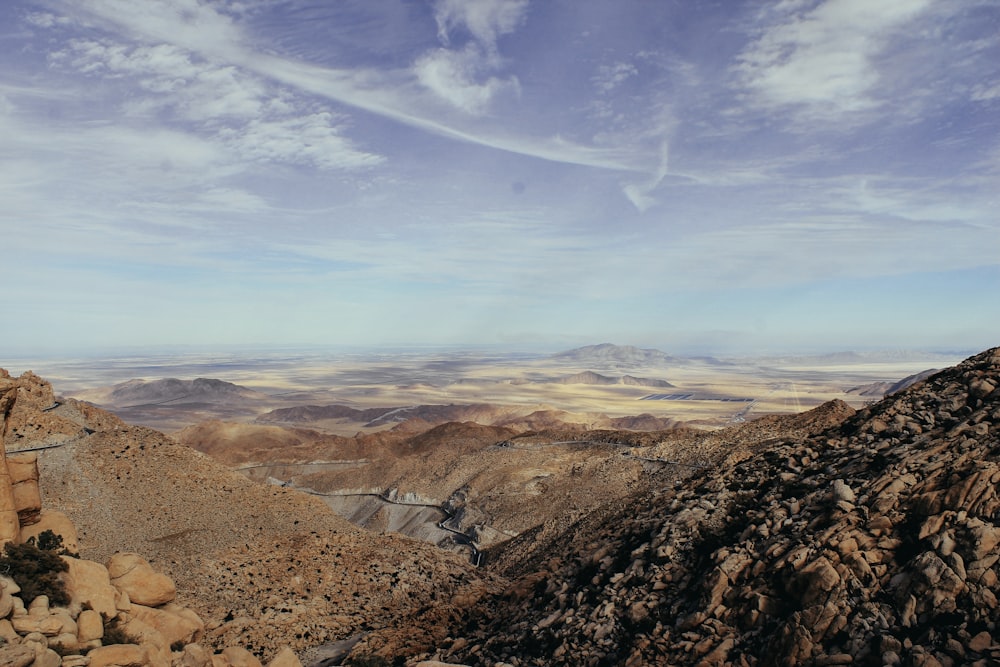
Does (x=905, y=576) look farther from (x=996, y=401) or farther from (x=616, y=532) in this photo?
(x=616, y=532)

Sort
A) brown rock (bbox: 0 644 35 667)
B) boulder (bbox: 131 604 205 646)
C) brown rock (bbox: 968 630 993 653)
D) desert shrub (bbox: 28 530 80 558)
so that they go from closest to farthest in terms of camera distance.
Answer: brown rock (bbox: 968 630 993 653), brown rock (bbox: 0 644 35 667), desert shrub (bbox: 28 530 80 558), boulder (bbox: 131 604 205 646)

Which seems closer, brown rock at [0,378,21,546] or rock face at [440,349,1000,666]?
rock face at [440,349,1000,666]

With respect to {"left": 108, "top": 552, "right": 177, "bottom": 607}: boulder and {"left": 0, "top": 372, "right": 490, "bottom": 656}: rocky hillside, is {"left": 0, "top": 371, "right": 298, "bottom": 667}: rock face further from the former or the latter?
{"left": 0, "top": 372, "right": 490, "bottom": 656}: rocky hillside

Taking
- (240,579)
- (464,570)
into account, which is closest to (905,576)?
(464,570)

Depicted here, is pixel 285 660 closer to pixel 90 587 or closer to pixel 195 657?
pixel 195 657

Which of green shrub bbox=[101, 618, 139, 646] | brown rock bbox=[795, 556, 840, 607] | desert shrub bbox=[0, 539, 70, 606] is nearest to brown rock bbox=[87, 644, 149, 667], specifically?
green shrub bbox=[101, 618, 139, 646]

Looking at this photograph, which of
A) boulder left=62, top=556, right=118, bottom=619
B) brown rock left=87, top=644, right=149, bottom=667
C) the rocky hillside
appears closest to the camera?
brown rock left=87, top=644, right=149, bottom=667
